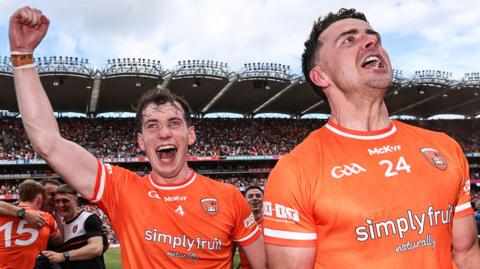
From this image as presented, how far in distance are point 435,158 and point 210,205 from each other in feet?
4.87

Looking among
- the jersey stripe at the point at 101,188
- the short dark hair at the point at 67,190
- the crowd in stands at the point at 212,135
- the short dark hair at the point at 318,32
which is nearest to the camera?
the short dark hair at the point at 318,32

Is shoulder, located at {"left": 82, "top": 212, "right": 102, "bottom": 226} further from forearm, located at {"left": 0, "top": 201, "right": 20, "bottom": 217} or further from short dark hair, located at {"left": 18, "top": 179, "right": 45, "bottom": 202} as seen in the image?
forearm, located at {"left": 0, "top": 201, "right": 20, "bottom": 217}

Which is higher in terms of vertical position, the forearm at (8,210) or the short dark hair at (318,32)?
the short dark hair at (318,32)

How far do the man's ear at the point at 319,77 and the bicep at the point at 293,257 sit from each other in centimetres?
86

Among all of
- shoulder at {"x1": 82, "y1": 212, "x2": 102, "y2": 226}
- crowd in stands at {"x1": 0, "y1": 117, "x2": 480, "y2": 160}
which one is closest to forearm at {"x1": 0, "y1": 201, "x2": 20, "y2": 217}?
shoulder at {"x1": 82, "y1": 212, "x2": 102, "y2": 226}

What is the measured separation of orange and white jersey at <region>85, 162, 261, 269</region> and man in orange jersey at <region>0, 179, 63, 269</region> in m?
2.59

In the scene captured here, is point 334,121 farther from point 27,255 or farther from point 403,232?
point 27,255

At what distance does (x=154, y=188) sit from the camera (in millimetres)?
3096

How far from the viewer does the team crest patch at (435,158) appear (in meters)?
2.10

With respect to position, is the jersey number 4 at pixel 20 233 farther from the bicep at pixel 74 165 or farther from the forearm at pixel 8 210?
the bicep at pixel 74 165

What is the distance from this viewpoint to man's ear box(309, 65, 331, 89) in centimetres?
235

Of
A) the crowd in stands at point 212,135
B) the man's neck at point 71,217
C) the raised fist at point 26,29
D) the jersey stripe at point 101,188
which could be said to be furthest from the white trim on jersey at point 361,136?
the crowd in stands at point 212,135

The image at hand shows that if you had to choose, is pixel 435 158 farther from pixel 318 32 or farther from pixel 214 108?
pixel 214 108

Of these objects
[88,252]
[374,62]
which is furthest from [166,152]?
[88,252]
